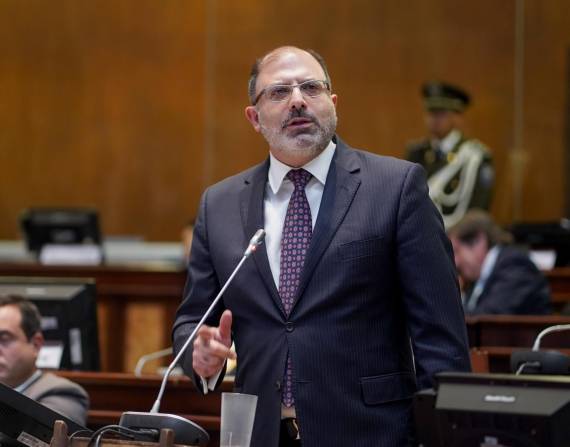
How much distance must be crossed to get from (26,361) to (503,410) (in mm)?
2262

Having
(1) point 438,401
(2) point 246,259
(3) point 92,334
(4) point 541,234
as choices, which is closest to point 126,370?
(3) point 92,334

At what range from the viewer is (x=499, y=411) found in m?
1.95

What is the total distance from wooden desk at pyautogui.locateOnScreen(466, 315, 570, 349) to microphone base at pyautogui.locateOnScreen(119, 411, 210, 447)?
2.55m

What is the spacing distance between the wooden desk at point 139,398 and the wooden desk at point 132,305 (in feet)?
7.17

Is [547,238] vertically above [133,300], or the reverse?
[547,238]

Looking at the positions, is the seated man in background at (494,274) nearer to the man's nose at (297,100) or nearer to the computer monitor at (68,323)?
the computer monitor at (68,323)

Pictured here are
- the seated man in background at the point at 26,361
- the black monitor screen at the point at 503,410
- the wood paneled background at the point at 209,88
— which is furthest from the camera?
the wood paneled background at the point at 209,88

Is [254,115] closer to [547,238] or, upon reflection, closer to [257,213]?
[257,213]

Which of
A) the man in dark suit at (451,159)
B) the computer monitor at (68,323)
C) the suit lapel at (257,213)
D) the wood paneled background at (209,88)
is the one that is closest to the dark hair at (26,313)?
the computer monitor at (68,323)

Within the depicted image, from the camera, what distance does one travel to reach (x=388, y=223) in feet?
8.17

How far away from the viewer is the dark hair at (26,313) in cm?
385

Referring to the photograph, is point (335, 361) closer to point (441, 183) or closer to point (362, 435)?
point (362, 435)

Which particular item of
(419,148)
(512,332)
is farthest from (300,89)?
(419,148)

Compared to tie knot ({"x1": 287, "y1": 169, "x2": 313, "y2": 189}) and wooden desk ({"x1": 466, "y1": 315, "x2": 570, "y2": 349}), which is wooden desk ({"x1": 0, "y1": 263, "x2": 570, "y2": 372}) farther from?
tie knot ({"x1": 287, "y1": 169, "x2": 313, "y2": 189})
